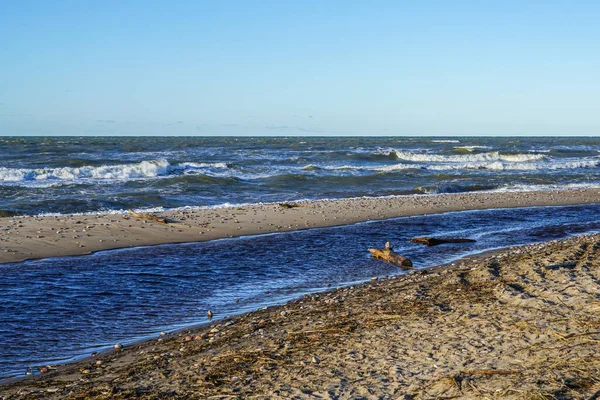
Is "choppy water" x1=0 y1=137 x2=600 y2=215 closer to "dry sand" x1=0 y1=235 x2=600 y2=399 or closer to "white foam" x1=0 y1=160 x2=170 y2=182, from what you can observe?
"white foam" x1=0 y1=160 x2=170 y2=182

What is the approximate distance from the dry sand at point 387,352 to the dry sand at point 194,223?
6.29 meters

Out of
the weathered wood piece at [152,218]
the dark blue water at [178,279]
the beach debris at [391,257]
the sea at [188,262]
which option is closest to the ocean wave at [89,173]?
the sea at [188,262]

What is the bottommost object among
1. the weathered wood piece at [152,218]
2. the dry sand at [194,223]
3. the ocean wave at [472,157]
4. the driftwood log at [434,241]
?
the driftwood log at [434,241]

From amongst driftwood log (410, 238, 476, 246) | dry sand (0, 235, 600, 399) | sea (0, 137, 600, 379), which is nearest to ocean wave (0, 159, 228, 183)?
sea (0, 137, 600, 379)

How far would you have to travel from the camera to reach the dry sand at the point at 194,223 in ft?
41.9

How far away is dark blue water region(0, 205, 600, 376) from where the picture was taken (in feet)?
24.3

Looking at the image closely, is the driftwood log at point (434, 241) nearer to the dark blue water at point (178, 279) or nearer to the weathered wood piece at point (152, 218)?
the dark blue water at point (178, 279)

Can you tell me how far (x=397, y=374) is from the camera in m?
4.84

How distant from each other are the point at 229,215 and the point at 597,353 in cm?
1322

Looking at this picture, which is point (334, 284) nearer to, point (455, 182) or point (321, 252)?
point (321, 252)

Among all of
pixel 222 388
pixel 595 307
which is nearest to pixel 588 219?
pixel 595 307

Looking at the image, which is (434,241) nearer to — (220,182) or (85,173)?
(220,182)

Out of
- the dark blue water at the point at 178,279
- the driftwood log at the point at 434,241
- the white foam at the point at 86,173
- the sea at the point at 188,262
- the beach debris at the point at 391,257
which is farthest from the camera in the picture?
the white foam at the point at 86,173

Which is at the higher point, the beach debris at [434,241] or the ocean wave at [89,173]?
the ocean wave at [89,173]
